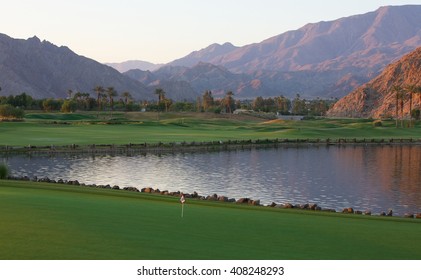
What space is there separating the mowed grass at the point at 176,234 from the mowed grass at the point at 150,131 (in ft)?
201

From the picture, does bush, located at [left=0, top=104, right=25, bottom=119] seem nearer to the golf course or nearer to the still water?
the still water

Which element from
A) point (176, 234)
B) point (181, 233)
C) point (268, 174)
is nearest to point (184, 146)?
point (268, 174)

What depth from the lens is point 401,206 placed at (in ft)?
121

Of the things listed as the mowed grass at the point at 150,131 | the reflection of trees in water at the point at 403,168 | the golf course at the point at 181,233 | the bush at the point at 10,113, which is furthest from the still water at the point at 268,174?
the bush at the point at 10,113

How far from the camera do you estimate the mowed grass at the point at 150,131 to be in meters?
87.4

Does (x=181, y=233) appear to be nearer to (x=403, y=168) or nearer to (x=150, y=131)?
(x=403, y=168)

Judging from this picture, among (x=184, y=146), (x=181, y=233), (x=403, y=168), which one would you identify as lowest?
(x=403, y=168)

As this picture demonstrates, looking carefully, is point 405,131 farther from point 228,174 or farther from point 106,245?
point 106,245

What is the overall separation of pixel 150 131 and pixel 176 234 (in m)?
95.4

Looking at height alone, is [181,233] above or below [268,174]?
above

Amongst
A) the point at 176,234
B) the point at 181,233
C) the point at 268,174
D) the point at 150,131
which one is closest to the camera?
the point at 176,234

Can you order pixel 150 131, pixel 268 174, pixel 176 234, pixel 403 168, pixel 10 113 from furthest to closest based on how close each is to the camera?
pixel 10 113
pixel 150 131
pixel 403 168
pixel 268 174
pixel 176 234

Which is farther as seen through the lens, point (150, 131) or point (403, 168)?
point (150, 131)

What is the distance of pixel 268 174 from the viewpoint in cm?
5538
